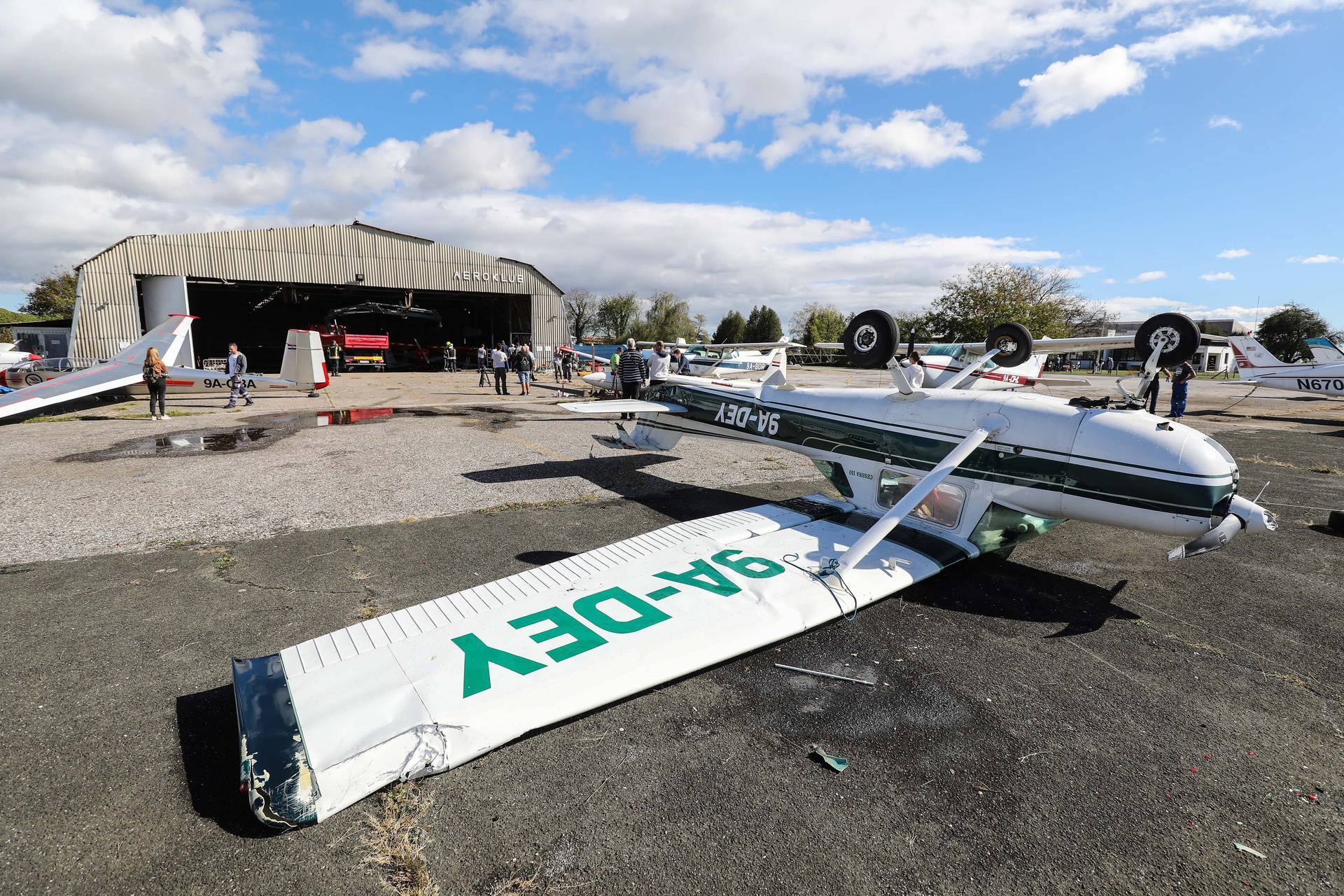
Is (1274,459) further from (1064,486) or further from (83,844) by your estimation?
(83,844)

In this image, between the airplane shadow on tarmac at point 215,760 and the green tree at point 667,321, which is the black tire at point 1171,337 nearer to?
the airplane shadow on tarmac at point 215,760

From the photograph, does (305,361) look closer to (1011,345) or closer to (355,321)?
(1011,345)

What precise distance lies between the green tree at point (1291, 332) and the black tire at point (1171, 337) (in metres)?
82.3

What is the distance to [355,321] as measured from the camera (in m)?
44.7

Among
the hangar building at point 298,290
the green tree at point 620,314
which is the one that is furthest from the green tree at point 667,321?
the hangar building at point 298,290

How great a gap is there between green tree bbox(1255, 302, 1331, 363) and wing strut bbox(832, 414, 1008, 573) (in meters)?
83.1

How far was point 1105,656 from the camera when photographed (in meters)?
4.11

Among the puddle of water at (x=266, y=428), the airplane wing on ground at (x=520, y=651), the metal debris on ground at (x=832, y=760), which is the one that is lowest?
the metal debris on ground at (x=832, y=760)

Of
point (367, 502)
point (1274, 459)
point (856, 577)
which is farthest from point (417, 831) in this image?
point (1274, 459)

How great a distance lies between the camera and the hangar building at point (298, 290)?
28.7 metres

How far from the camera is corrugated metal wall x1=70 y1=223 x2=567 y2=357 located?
28.4 metres

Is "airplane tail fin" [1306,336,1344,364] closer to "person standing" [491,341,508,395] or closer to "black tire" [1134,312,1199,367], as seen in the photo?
"black tire" [1134,312,1199,367]

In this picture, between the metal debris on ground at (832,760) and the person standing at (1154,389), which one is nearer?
the metal debris on ground at (832,760)

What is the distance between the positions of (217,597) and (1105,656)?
6.66 metres
